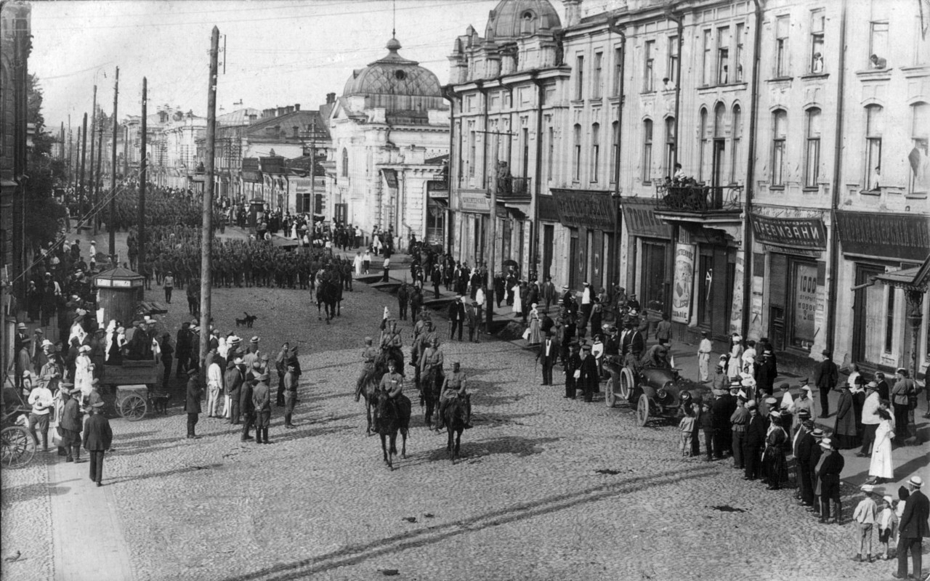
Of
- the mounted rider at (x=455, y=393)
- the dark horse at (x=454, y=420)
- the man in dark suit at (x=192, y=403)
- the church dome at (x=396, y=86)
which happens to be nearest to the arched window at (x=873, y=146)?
the mounted rider at (x=455, y=393)

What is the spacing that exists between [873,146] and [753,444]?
393 inches

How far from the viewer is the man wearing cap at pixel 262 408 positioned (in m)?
19.7

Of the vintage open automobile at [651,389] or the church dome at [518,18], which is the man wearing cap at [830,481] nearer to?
the vintage open automobile at [651,389]

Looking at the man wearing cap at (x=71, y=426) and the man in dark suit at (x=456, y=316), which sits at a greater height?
the man in dark suit at (x=456, y=316)

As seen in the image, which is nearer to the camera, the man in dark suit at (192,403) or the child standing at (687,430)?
the child standing at (687,430)

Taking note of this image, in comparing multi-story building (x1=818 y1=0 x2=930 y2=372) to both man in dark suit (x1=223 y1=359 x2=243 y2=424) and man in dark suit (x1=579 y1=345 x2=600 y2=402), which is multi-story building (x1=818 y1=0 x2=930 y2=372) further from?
man in dark suit (x1=223 y1=359 x2=243 y2=424)

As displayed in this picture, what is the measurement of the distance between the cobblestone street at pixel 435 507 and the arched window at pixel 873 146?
24.3ft

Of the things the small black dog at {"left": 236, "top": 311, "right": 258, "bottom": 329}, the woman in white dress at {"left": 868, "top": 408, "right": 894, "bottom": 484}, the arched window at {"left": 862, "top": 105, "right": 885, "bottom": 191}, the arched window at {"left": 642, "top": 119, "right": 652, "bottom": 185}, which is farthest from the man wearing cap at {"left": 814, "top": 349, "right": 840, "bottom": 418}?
the small black dog at {"left": 236, "top": 311, "right": 258, "bottom": 329}

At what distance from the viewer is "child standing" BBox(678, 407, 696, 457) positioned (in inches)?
761

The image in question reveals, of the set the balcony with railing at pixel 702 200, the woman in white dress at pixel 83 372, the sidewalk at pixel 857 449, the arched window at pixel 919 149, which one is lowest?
the sidewalk at pixel 857 449

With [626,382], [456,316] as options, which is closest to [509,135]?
[456,316]

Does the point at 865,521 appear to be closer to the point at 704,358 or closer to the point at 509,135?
the point at 704,358

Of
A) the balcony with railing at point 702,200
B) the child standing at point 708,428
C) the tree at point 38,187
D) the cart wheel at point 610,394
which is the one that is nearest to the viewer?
the child standing at point 708,428

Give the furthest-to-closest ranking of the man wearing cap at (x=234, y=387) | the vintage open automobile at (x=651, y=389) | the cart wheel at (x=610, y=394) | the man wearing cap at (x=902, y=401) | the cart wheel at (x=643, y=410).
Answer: the cart wheel at (x=610, y=394), the vintage open automobile at (x=651, y=389), the cart wheel at (x=643, y=410), the man wearing cap at (x=234, y=387), the man wearing cap at (x=902, y=401)
